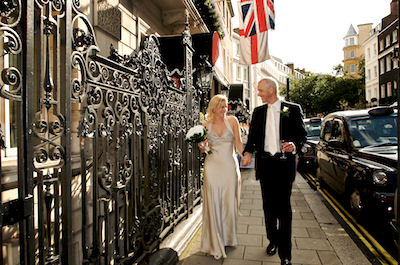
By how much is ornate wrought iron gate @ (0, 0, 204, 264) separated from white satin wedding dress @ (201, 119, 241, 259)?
1.90 ft

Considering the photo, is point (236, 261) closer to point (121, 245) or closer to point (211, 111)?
point (121, 245)

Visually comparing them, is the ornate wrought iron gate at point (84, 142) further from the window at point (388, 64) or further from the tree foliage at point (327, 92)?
the tree foliage at point (327, 92)

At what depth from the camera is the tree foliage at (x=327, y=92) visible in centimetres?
4499

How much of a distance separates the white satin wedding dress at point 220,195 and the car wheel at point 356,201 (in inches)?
89.6

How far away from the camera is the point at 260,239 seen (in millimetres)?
4238

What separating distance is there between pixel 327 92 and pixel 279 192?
47.4 m

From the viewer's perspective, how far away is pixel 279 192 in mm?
3469

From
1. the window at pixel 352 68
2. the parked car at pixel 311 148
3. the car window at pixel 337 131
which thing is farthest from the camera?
the window at pixel 352 68

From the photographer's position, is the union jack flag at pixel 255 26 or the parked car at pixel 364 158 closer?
the parked car at pixel 364 158

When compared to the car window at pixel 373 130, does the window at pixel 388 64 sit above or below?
above

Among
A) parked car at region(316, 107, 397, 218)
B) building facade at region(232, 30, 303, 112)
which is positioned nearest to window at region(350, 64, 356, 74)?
building facade at region(232, 30, 303, 112)

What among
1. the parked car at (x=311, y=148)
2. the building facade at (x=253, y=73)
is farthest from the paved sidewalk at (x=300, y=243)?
the building facade at (x=253, y=73)

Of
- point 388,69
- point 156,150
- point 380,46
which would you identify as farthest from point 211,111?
A: point 380,46

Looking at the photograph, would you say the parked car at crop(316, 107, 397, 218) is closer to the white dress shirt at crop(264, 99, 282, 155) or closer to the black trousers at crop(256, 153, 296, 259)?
the black trousers at crop(256, 153, 296, 259)
